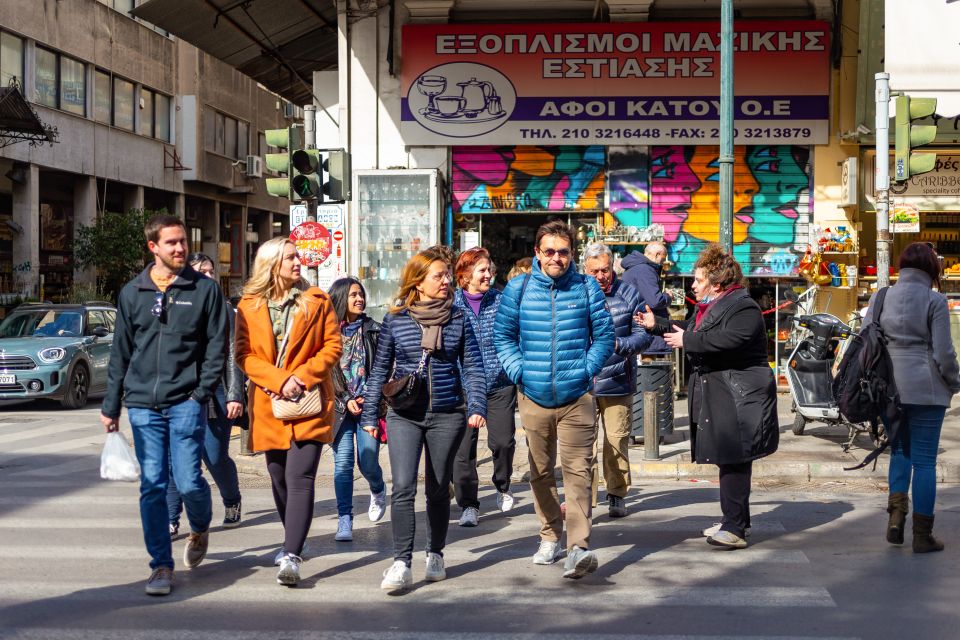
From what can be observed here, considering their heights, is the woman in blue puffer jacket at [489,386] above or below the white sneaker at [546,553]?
above

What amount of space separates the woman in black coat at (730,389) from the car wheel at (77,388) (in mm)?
12195

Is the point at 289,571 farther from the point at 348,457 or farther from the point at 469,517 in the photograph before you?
the point at 469,517

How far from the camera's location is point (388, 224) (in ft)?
56.4

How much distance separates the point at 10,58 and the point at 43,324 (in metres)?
14.6

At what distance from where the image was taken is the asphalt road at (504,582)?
5.34m

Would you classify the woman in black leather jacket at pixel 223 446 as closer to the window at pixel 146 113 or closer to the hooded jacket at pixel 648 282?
the hooded jacket at pixel 648 282

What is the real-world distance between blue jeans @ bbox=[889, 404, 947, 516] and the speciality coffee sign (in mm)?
10299

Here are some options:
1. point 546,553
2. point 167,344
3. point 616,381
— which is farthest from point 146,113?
point 546,553

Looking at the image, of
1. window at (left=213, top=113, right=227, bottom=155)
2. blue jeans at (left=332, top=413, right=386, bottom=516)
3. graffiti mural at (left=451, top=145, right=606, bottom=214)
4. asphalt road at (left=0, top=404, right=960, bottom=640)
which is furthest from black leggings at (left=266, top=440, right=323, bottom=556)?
window at (left=213, top=113, right=227, bottom=155)

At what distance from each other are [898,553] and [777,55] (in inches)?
443

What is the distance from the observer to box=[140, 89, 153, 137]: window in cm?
3734

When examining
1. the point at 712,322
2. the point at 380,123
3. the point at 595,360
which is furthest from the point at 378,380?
the point at 380,123

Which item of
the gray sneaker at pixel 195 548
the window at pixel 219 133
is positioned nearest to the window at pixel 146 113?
the window at pixel 219 133

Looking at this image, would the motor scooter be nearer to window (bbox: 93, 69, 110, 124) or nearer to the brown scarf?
the brown scarf
